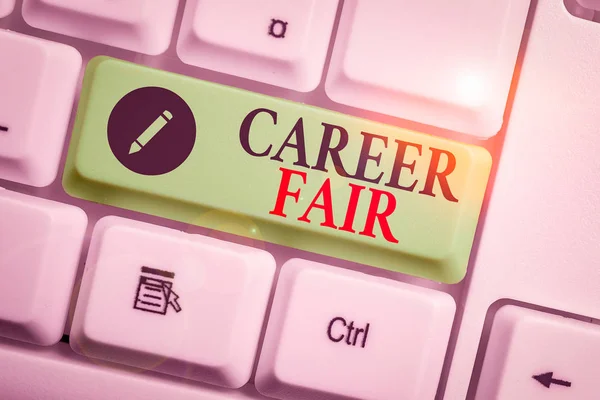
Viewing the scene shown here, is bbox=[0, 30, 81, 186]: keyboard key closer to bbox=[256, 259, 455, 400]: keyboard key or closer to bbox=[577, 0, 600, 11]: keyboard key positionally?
bbox=[256, 259, 455, 400]: keyboard key

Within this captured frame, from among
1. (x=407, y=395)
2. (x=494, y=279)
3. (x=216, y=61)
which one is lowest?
(x=407, y=395)

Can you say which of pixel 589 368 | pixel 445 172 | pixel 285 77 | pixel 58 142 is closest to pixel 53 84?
pixel 58 142

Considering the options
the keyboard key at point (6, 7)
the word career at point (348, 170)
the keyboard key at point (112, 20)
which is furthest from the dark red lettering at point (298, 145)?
the keyboard key at point (6, 7)

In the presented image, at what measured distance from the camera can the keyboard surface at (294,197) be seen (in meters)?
0.42

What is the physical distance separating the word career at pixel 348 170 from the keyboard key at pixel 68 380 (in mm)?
165

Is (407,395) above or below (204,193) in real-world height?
below

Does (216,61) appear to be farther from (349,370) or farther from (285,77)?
(349,370)

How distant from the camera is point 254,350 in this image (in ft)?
1.40

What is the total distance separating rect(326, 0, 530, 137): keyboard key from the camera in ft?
1.38

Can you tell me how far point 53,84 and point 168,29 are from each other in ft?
0.31

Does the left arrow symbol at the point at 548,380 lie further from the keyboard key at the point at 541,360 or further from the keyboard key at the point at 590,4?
the keyboard key at the point at 590,4

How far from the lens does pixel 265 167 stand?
1.39ft

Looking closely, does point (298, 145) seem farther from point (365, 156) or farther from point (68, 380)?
point (68, 380)

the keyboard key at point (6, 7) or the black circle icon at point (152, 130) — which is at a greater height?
the keyboard key at point (6, 7)
